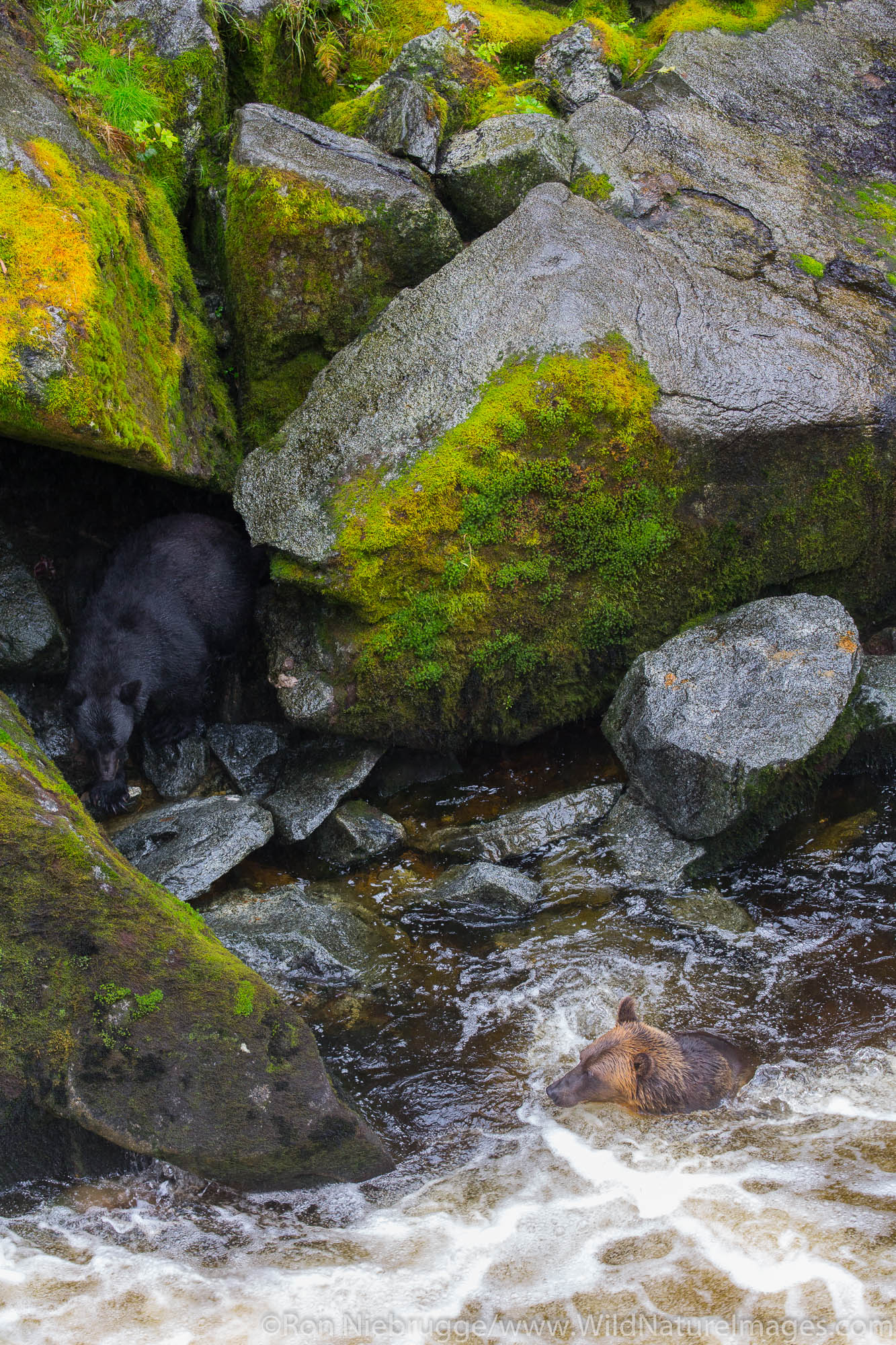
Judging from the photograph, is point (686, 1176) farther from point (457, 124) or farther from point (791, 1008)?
point (457, 124)

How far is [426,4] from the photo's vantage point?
932 cm

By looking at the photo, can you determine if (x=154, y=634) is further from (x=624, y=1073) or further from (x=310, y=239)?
(x=624, y=1073)

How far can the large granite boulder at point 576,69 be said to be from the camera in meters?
9.16

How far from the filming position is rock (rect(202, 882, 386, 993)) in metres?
5.83

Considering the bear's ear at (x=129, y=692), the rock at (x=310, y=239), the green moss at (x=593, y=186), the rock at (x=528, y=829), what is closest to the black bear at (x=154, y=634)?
the bear's ear at (x=129, y=692)

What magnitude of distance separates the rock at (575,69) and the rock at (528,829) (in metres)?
6.67

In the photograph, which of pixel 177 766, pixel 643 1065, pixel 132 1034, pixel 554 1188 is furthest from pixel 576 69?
pixel 554 1188

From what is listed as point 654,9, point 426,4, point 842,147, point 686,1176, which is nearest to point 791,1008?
point 686,1176

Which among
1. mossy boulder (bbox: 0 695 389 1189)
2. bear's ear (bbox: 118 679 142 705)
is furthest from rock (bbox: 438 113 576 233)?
mossy boulder (bbox: 0 695 389 1189)

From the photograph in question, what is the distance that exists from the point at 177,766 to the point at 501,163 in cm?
565

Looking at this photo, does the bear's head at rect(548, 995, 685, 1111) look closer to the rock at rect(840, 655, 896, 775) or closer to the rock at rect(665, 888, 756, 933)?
the rock at rect(665, 888, 756, 933)

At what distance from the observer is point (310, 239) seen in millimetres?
7352

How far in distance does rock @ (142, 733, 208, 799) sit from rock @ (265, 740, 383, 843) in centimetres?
71

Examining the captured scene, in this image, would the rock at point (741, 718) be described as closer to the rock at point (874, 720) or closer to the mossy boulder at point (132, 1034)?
the rock at point (874, 720)
